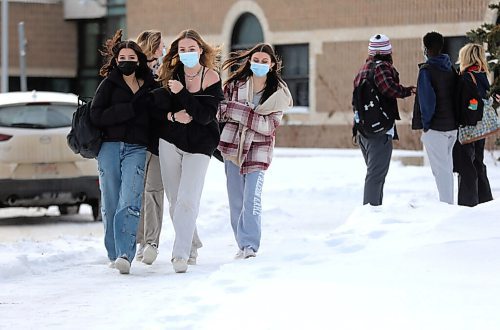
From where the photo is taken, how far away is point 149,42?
1007 cm

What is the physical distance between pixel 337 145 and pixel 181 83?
64.8ft

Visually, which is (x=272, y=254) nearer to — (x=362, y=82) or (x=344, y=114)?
(x=362, y=82)

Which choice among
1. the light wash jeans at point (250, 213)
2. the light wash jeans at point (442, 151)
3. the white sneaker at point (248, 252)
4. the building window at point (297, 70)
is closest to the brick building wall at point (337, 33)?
the building window at point (297, 70)

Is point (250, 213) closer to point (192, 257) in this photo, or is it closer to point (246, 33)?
point (192, 257)

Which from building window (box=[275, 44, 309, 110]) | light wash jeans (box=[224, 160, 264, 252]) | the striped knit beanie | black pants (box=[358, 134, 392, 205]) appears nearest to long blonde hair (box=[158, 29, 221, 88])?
light wash jeans (box=[224, 160, 264, 252])

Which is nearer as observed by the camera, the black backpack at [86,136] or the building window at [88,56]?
the black backpack at [86,136]

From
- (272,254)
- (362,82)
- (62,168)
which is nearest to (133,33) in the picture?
(62,168)

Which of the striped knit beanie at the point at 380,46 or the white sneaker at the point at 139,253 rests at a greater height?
the striped knit beanie at the point at 380,46

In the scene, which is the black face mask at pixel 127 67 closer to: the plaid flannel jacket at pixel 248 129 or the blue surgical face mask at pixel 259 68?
the plaid flannel jacket at pixel 248 129

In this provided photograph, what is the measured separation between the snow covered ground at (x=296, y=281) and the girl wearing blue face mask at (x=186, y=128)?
0.42 metres

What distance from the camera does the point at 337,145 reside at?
29.0 metres

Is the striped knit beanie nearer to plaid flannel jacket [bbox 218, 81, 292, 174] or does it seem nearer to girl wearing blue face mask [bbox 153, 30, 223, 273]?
plaid flannel jacket [bbox 218, 81, 292, 174]

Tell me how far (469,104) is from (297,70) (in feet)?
60.9

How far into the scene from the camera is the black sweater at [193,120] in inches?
364
